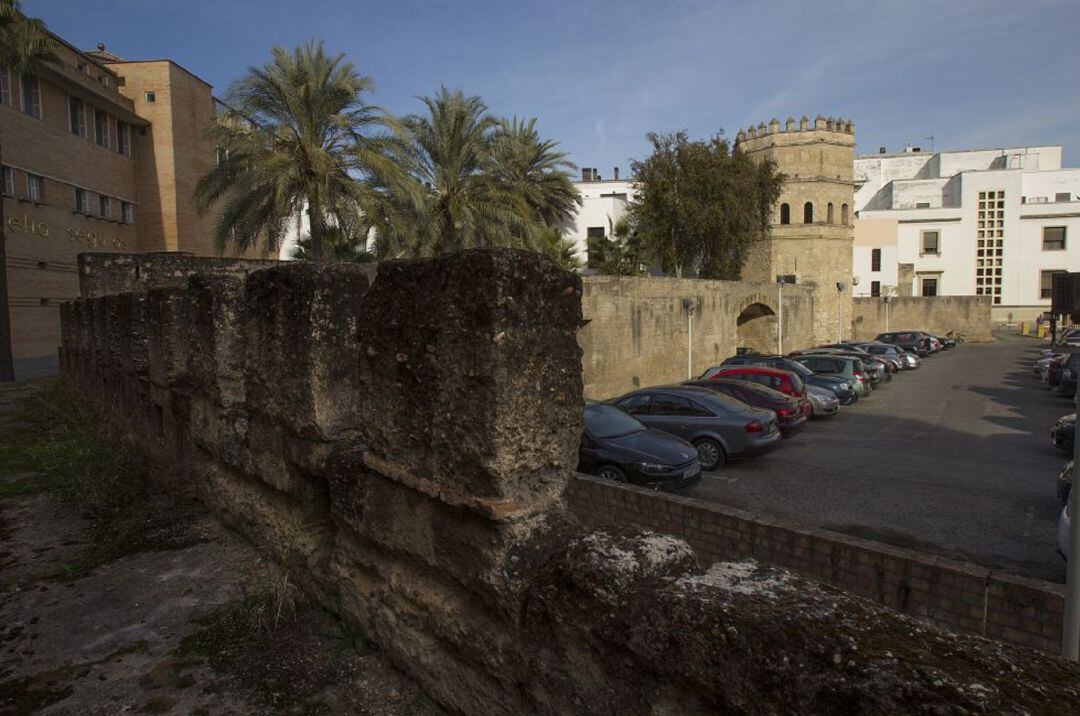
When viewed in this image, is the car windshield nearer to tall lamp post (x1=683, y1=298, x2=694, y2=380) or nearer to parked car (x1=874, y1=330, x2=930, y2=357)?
tall lamp post (x1=683, y1=298, x2=694, y2=380)

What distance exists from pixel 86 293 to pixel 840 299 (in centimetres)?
3687

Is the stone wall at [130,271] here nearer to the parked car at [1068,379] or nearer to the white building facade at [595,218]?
the parked car at [1068,379]

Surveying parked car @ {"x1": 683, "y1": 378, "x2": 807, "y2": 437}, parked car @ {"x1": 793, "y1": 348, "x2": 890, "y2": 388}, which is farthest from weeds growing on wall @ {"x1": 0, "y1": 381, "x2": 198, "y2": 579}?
parked car @ {"x1": 793, "y1": 348, "x2": 890, "y2": 388}

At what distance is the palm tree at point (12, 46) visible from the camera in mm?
17250

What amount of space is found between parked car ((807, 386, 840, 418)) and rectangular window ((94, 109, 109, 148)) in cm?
3037

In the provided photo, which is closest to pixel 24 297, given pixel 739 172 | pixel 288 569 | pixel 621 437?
pixel 621 437

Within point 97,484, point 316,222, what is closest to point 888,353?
point 316,222

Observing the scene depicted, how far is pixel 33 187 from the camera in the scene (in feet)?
79.4

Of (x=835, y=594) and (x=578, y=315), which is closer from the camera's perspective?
(x=835, y=594)

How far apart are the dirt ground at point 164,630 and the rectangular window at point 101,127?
30564 mm

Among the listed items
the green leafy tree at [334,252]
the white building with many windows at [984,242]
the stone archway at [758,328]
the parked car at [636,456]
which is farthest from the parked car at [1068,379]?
the white building with many windows at [984,242]

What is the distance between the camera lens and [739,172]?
112 ft

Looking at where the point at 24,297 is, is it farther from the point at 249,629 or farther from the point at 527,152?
the point at 249,629

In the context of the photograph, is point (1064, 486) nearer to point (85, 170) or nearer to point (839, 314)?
point (839, 314)
